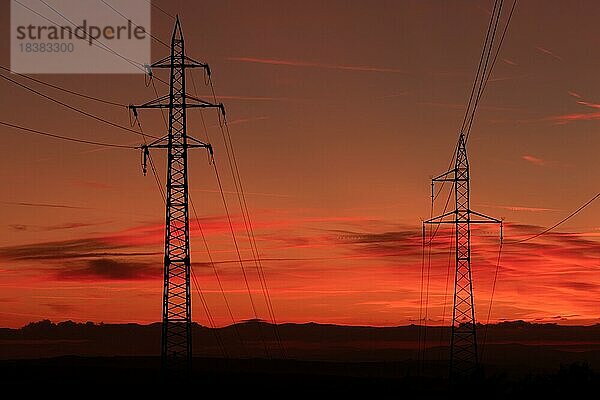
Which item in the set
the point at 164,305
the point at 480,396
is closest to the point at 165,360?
the point at 164,305

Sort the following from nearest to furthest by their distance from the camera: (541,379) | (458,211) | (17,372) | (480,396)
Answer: (458,211), (480,396), (541,379), (17,372)

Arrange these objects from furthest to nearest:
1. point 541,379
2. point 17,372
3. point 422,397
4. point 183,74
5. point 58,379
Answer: point 17,372, point 58,379, point 422,397, point 541,379, point 183,74

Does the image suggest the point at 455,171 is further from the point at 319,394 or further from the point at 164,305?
the point at 319,394

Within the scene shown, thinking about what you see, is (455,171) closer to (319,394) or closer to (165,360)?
(165,360)

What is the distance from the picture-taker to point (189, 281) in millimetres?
51656

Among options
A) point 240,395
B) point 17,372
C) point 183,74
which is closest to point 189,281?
point 183,74

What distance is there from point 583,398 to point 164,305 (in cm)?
3503

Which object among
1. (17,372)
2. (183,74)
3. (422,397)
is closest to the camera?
(183,74)

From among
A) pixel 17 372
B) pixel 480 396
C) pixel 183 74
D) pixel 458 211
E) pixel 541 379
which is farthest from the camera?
pixel 17 372

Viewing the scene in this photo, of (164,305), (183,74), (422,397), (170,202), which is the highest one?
(183,74)

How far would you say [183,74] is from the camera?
5562 centimetres

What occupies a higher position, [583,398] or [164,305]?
[164,305]

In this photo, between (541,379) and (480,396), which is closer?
(480,396)

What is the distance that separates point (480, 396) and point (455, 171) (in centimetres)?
1634
